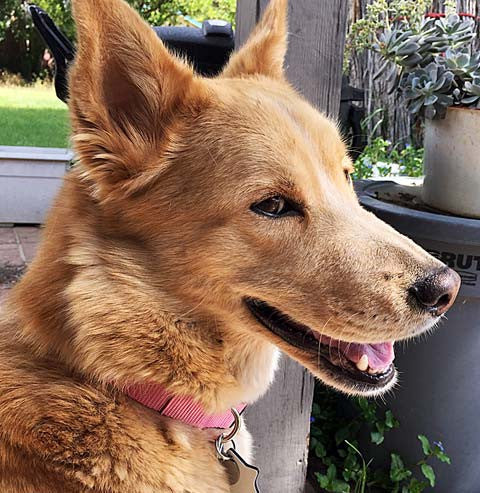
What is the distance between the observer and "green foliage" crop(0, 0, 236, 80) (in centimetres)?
1030

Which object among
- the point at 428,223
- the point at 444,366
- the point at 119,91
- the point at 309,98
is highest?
the point at 119,91

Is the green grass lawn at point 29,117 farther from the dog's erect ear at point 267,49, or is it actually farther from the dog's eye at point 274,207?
the dog's eye at point 274,207

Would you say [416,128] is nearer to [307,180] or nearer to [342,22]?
[342,22]

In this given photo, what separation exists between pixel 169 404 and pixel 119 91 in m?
0.78

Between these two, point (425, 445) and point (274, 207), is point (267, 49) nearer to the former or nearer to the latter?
point (274, 207)

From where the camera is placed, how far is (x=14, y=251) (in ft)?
17.3

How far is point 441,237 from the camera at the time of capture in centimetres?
235

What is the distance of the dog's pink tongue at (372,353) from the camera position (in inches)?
64.3

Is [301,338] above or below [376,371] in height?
above

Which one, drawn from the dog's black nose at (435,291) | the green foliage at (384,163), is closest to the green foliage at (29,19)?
the green foliage at (384,163)

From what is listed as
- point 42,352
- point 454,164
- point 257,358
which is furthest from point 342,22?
point 42,352

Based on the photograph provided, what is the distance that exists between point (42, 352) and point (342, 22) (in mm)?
1459

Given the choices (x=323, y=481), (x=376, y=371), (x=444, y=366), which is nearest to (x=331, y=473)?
(x=323, y=481)

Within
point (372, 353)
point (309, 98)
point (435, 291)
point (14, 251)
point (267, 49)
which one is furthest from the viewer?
point (14, 251)
